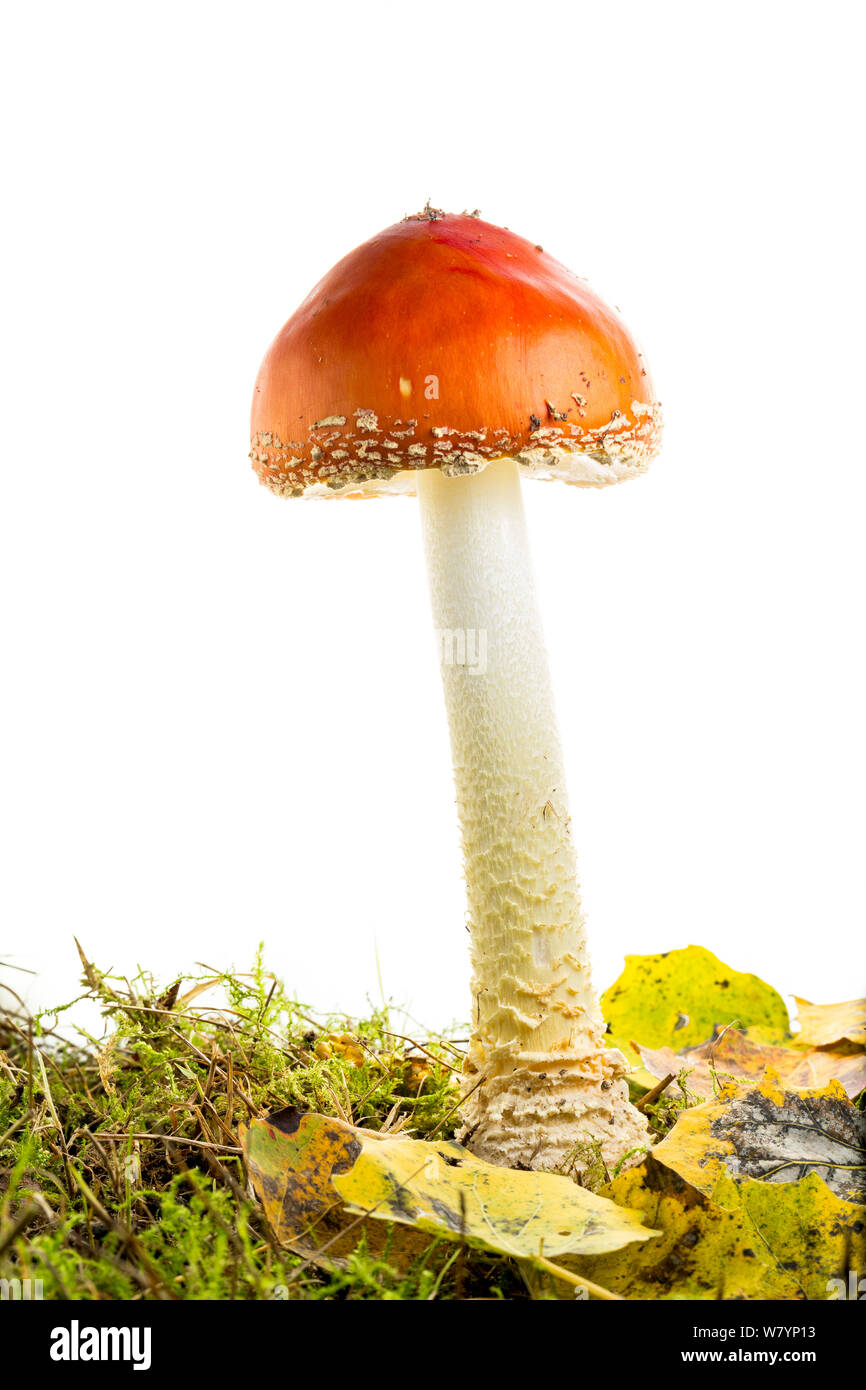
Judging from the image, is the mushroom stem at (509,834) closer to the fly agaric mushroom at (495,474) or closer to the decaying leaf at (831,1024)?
the fly agaric mushroom at (495,474)

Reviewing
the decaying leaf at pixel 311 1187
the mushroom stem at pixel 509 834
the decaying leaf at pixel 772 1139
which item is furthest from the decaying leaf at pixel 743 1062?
the decaying leaf at pixel 311 1187

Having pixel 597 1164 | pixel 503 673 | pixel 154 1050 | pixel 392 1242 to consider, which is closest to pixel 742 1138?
pixel 597 1164

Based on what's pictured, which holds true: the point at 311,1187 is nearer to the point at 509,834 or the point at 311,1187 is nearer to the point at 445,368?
the point at 509,834

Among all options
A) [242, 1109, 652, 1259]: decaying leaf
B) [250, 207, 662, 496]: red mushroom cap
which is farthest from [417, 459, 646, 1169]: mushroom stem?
[242, 1109, 652, 1259]: decaying leaf

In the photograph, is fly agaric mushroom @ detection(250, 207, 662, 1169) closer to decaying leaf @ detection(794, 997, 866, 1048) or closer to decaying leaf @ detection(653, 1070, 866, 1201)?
decaying leaf @ detection(653, 1070, 866, 1201)

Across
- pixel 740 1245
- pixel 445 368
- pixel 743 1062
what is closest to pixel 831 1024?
pixel 743 1062

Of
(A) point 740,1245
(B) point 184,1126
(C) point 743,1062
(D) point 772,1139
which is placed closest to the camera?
(A) point 740,1245
